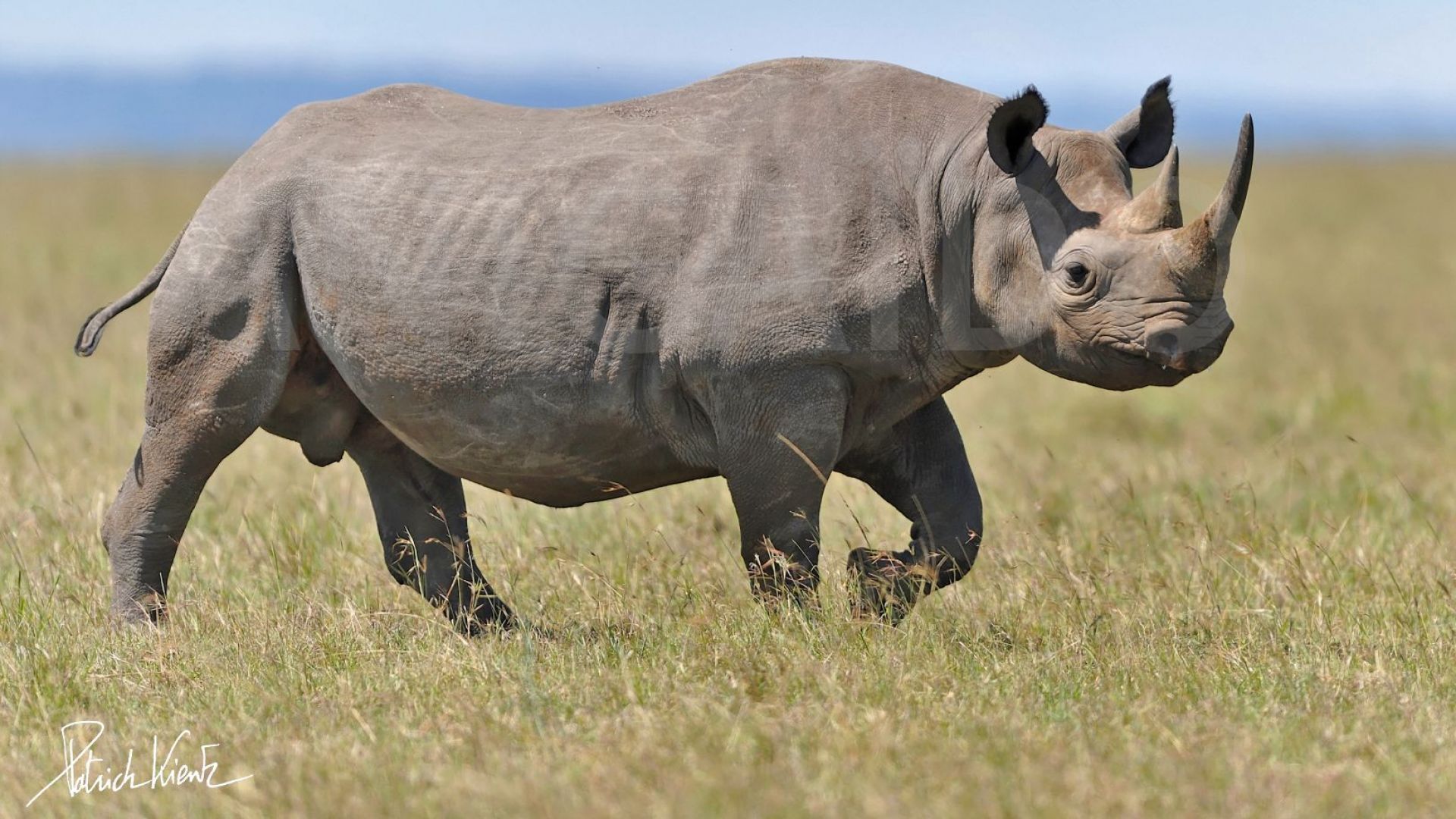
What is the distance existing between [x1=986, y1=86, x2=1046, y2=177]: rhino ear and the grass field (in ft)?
2.99

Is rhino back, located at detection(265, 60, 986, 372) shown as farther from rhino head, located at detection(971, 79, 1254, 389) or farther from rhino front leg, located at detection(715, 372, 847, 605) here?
rhino head, located at detection(971, 79, 1254, 389)

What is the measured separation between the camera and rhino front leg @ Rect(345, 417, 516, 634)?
632cm

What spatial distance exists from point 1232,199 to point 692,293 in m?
1.59

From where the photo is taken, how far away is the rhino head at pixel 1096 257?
4.86 m

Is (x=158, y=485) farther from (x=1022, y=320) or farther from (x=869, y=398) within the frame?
(x=1022, y=320)

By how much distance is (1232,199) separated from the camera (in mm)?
4773

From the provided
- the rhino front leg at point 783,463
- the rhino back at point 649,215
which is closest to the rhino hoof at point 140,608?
the rhino back at point 649,215

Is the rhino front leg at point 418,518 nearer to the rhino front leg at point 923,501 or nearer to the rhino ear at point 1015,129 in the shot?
the rhino front leg at point 923,501

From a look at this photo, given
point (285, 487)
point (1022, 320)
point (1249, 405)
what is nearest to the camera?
point (1022, 320)

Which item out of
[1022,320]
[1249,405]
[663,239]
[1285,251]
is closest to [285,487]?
[663,239]

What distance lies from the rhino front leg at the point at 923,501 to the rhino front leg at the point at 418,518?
4.71 feet

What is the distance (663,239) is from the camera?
17.3ft

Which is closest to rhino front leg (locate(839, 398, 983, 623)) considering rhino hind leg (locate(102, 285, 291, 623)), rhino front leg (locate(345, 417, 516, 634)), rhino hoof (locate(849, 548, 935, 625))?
rhino hoof (locate(849, 548, 935, 625))

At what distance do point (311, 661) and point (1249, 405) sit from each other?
290 inches
